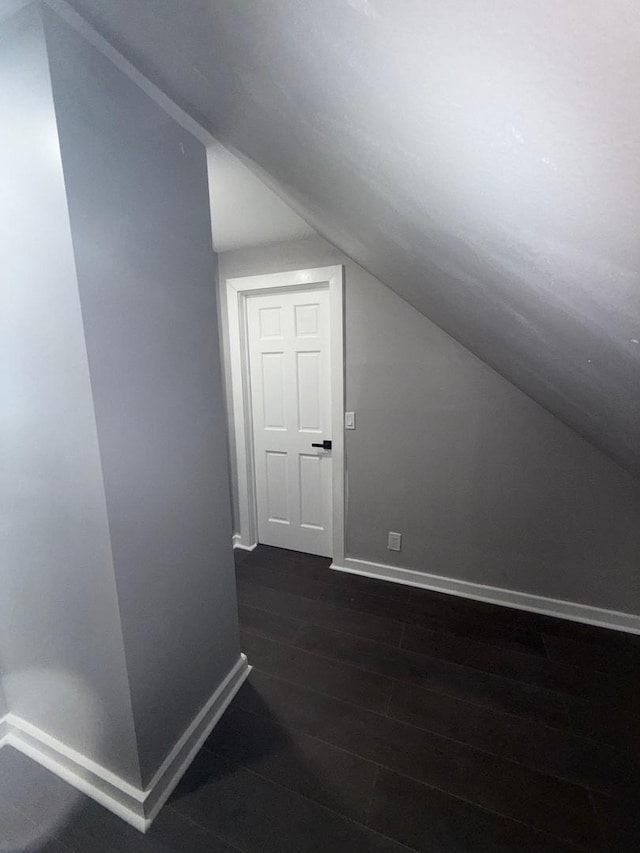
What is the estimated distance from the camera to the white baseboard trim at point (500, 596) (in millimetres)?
1888

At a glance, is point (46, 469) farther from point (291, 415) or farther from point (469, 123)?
point (291, 415)

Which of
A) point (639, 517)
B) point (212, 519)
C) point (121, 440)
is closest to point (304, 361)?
point (212, 519)

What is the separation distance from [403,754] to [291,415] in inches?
72.7

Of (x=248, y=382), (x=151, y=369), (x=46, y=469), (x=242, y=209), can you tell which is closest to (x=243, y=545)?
(x=248, y=382)

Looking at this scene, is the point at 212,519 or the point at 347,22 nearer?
the point at 347,22

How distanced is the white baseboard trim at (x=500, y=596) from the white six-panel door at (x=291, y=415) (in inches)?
14.8

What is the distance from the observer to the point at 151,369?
105 centimetres

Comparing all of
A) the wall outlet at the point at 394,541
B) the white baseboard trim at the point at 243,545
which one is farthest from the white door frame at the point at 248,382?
the wall outlet at the point at 394,541

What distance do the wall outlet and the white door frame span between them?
324mm

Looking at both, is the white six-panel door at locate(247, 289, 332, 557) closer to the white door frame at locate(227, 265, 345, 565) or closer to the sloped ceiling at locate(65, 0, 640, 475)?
the white door frame at locate(227, 265, 345, 565)

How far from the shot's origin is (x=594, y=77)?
0.76 ft

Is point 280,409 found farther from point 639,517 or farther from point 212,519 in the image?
point 639,517

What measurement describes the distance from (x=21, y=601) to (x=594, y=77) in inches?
68.0

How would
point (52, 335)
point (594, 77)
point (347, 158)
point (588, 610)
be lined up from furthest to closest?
point (588, 610) → point (52, 335) → point (347, 158) → point (594, 77)
